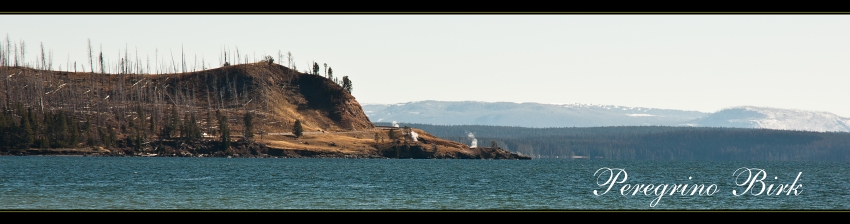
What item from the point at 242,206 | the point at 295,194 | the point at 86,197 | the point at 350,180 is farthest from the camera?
the point at 350,180

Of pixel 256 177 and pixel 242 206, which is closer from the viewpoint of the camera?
pixel 242 206

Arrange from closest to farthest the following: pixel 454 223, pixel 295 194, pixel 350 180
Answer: pixel 454 223
pixel 295 194
pixel 350 180

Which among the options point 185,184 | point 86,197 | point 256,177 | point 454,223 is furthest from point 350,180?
point 454,223

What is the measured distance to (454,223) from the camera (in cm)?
3478

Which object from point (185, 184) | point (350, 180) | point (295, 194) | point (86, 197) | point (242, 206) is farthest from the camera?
point (350, 180)
